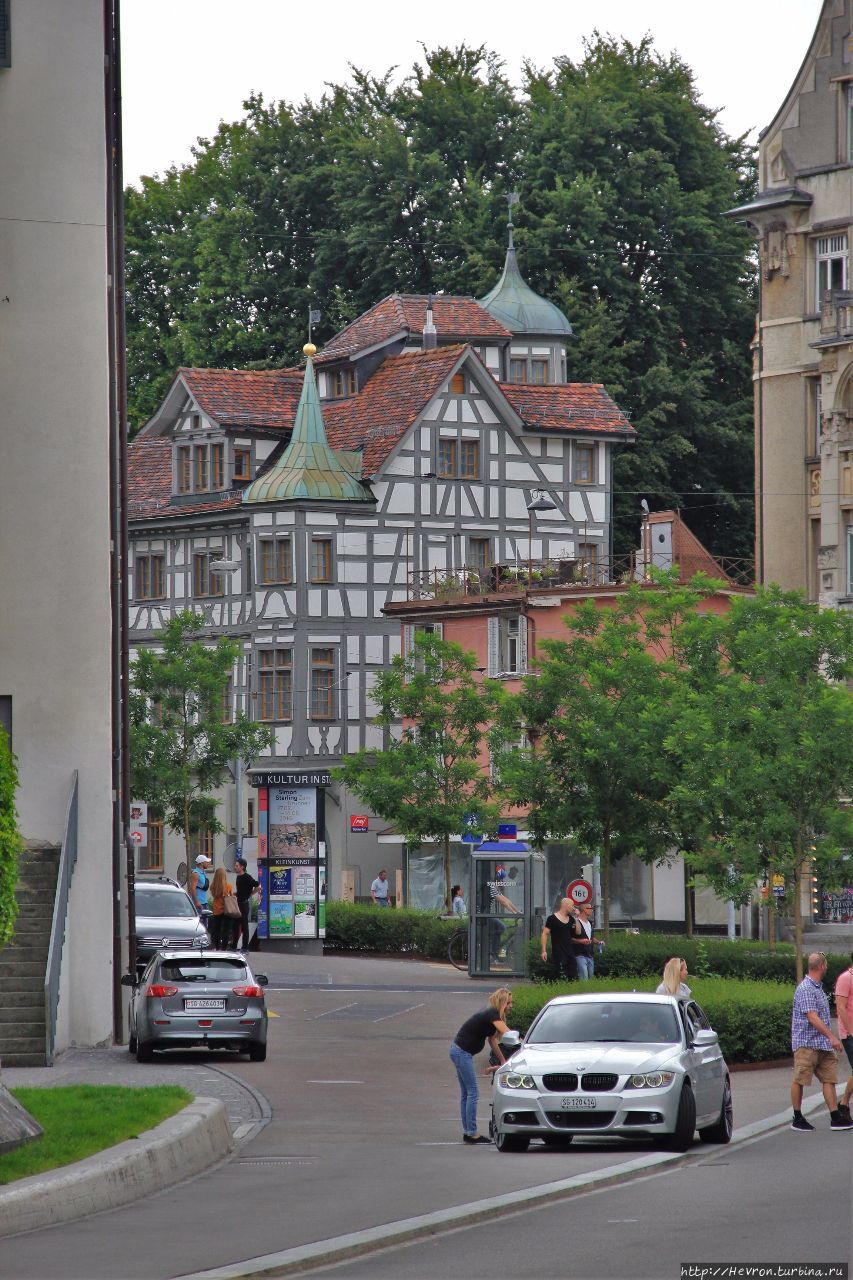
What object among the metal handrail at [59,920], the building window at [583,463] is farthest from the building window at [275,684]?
the metal handrail at [59,920]

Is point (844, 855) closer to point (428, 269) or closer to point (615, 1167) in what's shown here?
point (615, 1167)

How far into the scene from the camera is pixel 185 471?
73125 mm

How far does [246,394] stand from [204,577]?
18.8ft

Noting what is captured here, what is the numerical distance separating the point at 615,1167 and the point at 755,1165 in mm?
1142

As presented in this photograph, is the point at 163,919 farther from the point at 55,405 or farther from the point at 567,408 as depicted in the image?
the point at 567,408

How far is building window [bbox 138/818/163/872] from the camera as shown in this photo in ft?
243

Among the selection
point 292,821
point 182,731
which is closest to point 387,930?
point 292,821

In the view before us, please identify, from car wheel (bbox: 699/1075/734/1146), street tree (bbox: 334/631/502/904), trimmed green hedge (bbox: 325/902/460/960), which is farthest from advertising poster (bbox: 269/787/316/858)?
car wheel (bbox: 699/1075/734/1146)

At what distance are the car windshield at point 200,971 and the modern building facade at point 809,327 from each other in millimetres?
26731

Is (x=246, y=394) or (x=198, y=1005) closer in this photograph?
(x=198, y=1005)

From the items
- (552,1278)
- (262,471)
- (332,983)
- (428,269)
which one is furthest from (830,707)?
(428,269)

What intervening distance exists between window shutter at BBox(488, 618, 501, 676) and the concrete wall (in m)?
32.7

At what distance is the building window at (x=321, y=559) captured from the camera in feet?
223

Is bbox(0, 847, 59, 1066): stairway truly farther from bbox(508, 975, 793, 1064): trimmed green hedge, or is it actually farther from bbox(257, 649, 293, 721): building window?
bbox(257, 649, 293, 721): building window
